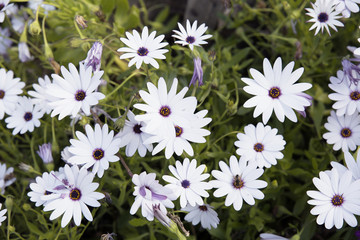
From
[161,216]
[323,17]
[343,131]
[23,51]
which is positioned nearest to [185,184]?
[161,216]

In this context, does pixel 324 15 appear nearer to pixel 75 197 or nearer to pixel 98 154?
pixel 98 154

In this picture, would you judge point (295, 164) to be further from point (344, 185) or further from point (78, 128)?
point (78, 128)

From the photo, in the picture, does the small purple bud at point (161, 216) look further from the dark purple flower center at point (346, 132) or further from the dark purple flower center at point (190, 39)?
the dark purple flower center at point (346, 132)

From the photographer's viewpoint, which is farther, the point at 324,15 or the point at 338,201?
the point at 324,15

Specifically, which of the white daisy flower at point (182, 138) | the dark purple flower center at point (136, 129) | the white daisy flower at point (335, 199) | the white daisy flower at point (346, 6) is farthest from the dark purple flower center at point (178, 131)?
the white daisy flower at point (346, 6)

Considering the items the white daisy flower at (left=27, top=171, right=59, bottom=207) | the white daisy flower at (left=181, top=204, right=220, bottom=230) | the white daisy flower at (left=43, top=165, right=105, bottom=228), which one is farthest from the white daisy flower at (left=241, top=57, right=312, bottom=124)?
the white daisy flower at (left=27, top=171, right=59, bottom=207)

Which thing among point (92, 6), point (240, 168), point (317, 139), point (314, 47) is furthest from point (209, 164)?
point (92, 6)

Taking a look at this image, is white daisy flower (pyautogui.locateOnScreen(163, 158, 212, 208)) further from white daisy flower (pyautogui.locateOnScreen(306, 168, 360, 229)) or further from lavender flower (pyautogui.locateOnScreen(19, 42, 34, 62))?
lavender flower (pyautogui.locateOnScreen(19, 42, 34, 62))
